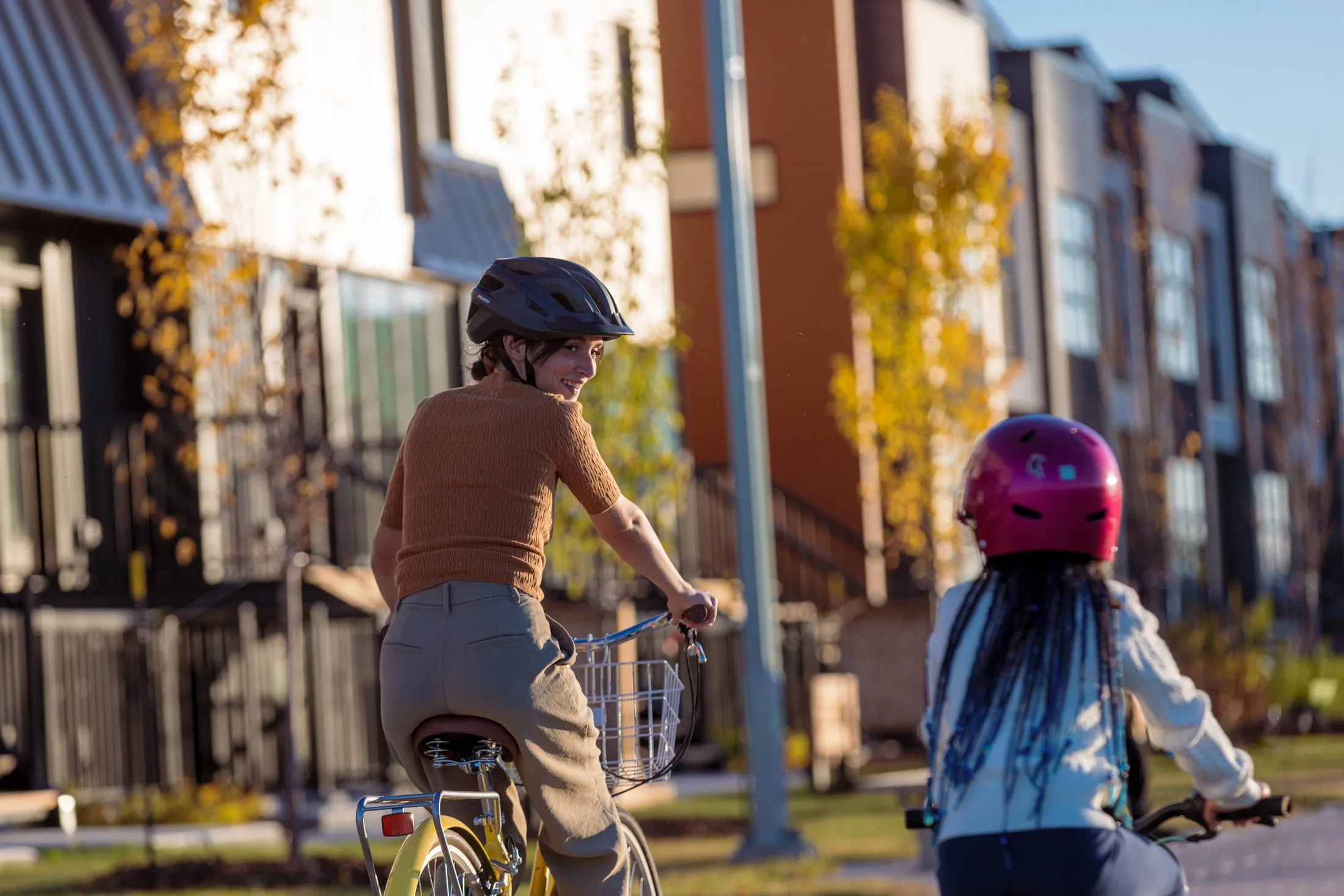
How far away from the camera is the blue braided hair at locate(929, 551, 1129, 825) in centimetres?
428

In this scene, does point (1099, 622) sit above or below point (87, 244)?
below

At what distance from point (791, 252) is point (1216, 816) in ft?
79.3

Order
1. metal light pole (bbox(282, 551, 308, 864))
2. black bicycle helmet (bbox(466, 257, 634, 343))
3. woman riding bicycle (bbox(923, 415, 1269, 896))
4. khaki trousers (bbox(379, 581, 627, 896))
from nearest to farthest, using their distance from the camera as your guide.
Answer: woman riding bicycle (bbox(923, 415, 1269, 896)) < khaki trousers (bbox(379, 581, 627, 896)) < black bicycle helmet (bbox(466, 257, 634, 343)) < metal light pole (bbox(282, 551, 308, 864))

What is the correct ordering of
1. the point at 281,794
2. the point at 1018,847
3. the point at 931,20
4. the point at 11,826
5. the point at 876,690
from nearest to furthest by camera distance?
the point at 1018,847 → the point at 11,826 → the point at 281,794 → the point at 876,690 → the point at 931,20

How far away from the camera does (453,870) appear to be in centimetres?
505

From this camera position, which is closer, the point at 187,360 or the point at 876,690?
the point at 187,360

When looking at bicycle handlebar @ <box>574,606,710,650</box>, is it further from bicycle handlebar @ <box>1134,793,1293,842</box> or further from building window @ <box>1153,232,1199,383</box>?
building window @ <box>1153,232,1199,383</box>

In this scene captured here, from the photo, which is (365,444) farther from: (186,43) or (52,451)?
(186,43)

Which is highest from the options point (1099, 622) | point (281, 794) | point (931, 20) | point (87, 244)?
point (931, 20)

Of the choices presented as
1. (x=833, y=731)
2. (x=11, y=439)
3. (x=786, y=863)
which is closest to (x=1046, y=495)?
(x=786, y=863)

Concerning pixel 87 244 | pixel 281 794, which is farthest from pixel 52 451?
pixel 281 794

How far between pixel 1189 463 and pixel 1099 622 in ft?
133

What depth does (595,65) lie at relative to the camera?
56.2 ft

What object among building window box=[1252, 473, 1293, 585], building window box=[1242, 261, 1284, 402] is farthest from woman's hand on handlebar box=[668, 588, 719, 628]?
building window box=[1252, 473, 1293, 585]
